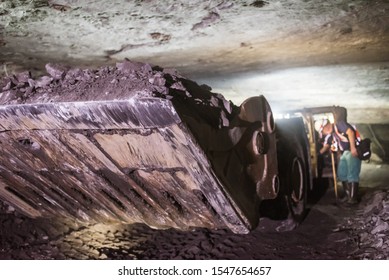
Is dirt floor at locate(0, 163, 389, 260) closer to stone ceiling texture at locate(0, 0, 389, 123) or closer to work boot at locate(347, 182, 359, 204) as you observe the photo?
work boot at locate(347, 182, 359, 204)

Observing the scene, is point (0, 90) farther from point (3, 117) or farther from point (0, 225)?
point (0, 225)

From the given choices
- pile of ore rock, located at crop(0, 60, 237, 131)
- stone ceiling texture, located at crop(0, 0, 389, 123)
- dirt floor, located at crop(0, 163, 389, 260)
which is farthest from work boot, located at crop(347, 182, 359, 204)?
pile of ore rock, located at crop(0, 60, 237, 131)

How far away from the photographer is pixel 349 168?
400 cm

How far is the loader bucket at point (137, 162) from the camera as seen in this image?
4.43 feet

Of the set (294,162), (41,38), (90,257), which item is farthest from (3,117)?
(294,162)

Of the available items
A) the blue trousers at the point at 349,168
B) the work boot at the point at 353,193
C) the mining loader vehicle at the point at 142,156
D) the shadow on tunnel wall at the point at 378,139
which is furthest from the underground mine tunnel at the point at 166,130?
the shadow on tunnel wall at the point at 378,139

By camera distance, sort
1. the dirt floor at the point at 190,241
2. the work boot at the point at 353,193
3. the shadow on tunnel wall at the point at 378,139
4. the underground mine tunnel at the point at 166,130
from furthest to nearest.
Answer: the shadow on tunnel wall at the point at 378,139 < the work boot at the point at 353,193 < the dirt floor at the point at 190,241 < the underground mine tunnel at the point at 166,130

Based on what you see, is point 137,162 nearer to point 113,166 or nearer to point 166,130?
point 113,166

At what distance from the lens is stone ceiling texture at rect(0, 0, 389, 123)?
5.44 ft

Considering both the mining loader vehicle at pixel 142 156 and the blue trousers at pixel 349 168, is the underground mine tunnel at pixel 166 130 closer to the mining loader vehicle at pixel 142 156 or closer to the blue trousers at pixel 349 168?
the mining loader vehicle at pixel 142 156

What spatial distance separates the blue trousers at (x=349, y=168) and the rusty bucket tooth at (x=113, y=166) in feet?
8.49

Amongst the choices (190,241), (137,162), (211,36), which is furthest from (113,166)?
(190,241)

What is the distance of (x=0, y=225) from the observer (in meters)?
2.54
